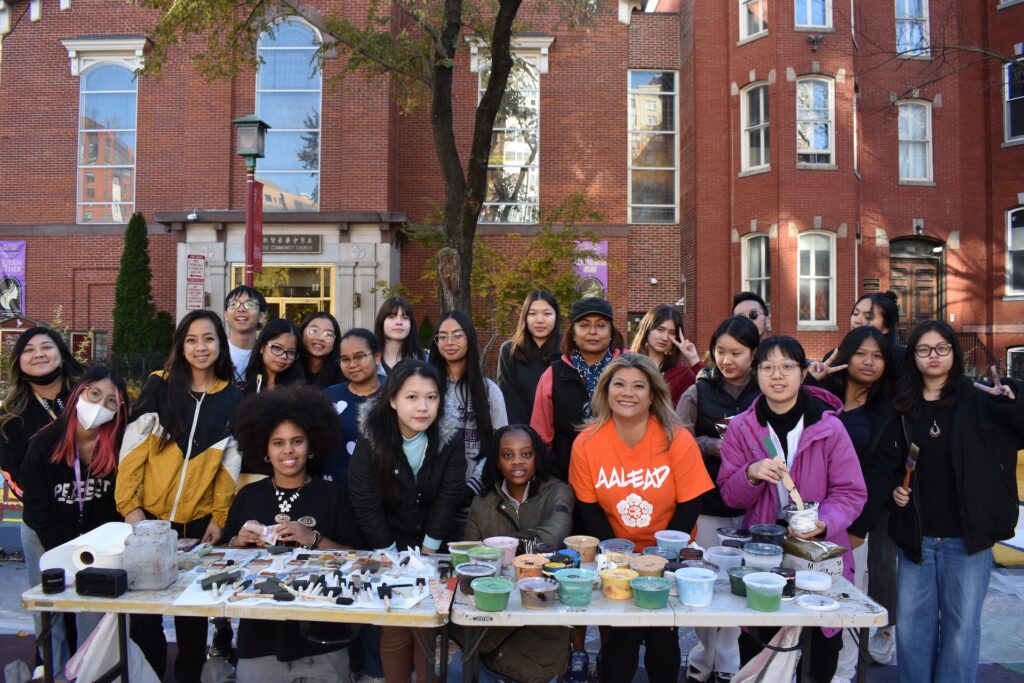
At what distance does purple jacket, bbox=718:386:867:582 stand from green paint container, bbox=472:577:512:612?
1.45 m

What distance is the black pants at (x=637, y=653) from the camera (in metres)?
3.40

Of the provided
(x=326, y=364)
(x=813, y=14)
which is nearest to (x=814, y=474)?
(x=326, y=364)

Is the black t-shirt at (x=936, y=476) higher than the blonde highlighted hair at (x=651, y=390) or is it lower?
lower

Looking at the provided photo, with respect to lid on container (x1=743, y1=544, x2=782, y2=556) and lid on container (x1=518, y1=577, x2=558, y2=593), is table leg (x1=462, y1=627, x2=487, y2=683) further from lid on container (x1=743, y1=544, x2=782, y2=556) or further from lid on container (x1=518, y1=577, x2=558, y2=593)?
lid on container (x1=743, y1=544, x2=782, y2=556)

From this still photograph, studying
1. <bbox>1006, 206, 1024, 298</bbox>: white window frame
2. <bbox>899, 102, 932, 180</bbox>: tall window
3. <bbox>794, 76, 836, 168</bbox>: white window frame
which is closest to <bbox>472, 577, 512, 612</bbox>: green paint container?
<bbox>794, 76, 836, 168</bbox>: white window frame

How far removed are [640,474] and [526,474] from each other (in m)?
0.61

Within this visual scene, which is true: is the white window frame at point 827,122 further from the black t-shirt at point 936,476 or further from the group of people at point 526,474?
the black t-shirt at point 936,476

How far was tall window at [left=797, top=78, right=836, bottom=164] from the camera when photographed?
1655 cm

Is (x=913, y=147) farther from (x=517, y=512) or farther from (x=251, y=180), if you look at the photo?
(x=517, y=512)

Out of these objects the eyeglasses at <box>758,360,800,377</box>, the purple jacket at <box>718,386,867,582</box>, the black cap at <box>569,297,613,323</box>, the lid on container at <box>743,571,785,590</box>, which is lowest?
the lid on container at <box>743,571,785,590</box>

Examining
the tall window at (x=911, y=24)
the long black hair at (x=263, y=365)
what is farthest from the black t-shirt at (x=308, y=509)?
the tall window at (x=911, y=24)

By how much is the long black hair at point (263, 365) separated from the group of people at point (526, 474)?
466mm

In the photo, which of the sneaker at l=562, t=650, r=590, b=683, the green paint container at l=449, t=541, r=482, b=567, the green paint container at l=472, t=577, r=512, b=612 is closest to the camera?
the green paint container at l=472, t=577, r=512, b=612

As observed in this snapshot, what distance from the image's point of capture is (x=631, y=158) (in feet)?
60.7
